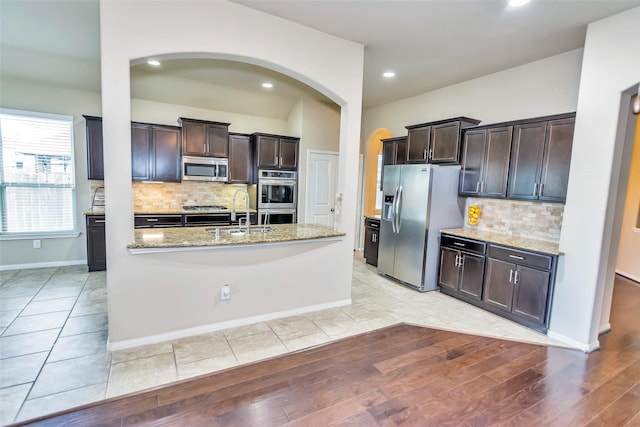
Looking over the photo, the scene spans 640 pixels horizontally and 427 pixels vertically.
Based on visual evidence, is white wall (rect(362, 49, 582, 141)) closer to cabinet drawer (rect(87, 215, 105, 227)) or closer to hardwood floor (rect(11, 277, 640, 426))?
hardwood floor (rect(11, 277, 640, 426))

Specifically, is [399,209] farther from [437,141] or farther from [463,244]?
[437,141]

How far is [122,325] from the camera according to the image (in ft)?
8.68

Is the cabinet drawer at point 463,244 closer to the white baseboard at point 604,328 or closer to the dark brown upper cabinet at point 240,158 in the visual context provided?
the white baseboard at point 604,328

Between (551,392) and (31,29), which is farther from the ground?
(31,29)

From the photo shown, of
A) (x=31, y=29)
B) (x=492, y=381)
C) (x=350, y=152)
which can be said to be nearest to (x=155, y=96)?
(x=31, y=29)

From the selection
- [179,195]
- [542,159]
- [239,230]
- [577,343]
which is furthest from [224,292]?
[542,159]

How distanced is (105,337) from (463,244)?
4006 mm

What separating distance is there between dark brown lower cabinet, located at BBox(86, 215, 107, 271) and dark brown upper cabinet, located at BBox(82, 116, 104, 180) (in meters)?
0.68

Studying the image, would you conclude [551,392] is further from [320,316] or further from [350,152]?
[350,152]

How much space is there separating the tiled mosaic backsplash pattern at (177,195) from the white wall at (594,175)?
4.89 metres

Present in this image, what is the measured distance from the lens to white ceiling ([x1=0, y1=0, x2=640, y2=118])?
2.76 meters

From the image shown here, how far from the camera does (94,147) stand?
4707mm

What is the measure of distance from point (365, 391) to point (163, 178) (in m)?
4.47

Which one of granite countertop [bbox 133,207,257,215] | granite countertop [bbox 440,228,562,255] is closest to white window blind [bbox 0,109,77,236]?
granite countertop [bbox 133,207,257,215]
